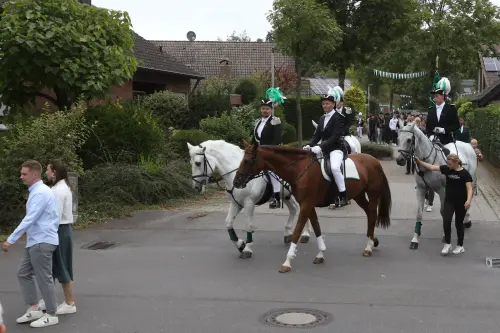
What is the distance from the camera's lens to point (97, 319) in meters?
6.39

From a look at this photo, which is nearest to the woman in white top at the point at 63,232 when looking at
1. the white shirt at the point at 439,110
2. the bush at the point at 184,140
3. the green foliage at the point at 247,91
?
the white shirt at the point at 439,110

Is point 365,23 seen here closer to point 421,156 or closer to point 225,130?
point 225,130

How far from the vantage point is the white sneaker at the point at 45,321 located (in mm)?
6113

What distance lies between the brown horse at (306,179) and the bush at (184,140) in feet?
28.7

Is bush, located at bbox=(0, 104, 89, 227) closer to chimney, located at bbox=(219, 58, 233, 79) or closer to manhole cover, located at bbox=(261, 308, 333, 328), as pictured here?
manhole cover, located at bbox=(261, 308, 333, 328)

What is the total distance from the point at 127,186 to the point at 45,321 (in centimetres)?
776

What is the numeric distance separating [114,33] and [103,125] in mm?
2265

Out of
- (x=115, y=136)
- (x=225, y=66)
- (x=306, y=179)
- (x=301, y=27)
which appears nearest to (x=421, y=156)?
(x=306, y=179)

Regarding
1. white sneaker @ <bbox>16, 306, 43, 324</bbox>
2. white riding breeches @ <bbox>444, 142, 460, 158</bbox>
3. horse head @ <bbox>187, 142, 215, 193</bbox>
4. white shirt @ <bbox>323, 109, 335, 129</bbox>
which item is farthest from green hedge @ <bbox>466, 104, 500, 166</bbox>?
white sneaker @ <bbox>16, 306, 43, 324</bbox>

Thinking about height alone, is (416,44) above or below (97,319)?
above

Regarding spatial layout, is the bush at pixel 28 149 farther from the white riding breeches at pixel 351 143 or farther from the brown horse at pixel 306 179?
the white riding breeches at pixel 351 143

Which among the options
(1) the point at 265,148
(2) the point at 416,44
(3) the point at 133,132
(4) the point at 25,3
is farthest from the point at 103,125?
(2) the point at 416,44

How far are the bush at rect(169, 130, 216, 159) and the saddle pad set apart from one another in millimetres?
8853

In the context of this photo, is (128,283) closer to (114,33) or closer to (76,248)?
(76,248)
